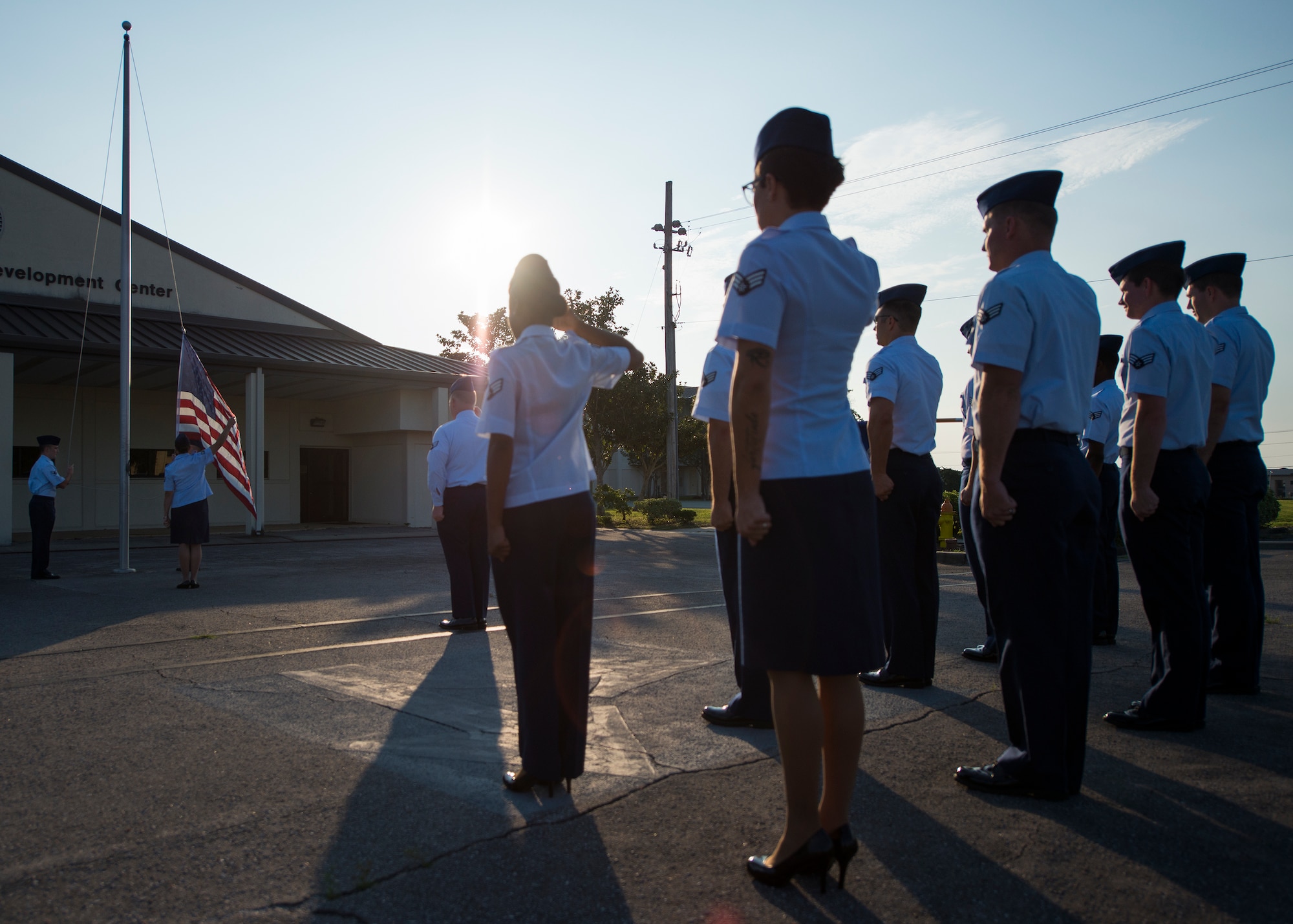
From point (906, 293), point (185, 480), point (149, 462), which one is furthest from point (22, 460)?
point (906, 293)

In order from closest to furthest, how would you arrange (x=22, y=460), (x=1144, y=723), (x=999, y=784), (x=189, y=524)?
1. (x=999, y=784)
2. (x=1144, y=723)
3. (x=189, y=524)
4. (x=22, y=460)

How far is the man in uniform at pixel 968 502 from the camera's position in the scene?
3896 mm

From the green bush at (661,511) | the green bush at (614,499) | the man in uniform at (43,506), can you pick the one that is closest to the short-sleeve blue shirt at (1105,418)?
the man in uniform at (43,506)

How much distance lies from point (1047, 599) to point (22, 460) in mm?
23852

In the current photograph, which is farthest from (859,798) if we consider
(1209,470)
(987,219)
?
(1209,470)

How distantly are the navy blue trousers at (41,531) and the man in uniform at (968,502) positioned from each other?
10569 millimetres

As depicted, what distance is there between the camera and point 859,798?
2.94 metres

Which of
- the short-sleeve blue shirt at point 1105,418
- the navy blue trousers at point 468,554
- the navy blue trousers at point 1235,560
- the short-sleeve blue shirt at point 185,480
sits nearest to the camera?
the navy blue trousers at point 1235,560

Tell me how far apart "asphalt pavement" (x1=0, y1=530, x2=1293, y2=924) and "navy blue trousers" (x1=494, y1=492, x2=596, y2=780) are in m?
0.18

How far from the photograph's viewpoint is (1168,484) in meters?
3.82

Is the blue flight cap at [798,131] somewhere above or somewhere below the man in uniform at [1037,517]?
above

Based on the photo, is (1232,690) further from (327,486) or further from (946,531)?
(327,486)

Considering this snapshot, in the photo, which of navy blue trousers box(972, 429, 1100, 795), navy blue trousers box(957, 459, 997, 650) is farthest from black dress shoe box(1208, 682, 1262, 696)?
navy blue trousers box(972, 429, 1100, 795)

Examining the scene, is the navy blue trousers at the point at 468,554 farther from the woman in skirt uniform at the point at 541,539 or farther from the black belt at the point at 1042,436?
the black belt at the point at 1042,436
